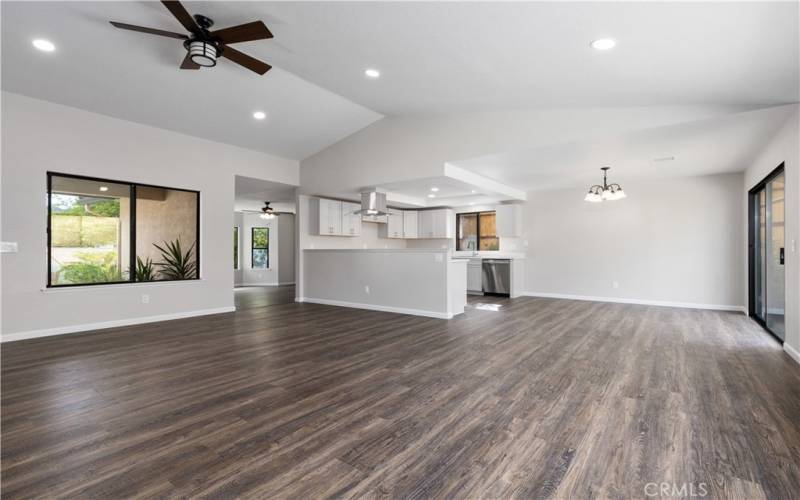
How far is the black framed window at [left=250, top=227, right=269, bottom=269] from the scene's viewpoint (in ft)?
38.0

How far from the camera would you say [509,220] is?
27.5 feet

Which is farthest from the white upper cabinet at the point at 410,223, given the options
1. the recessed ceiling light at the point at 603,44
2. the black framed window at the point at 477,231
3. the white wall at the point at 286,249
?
the recessed ceiling light at the point at 603,44

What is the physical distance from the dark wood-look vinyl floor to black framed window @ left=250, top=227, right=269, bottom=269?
7341mm

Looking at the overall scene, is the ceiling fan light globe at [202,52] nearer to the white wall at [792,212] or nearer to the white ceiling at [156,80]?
the white ceiling at [156,80]

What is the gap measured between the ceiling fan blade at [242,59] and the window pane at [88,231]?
3241 mm

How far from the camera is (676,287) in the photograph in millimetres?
6664

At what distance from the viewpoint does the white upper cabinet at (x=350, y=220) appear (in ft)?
27.1

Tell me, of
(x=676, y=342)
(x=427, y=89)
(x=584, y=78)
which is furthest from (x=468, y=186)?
(x=676, y=342)

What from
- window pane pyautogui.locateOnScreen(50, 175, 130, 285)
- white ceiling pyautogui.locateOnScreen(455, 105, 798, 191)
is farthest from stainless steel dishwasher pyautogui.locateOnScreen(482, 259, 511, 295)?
window pane pyautogui.locateOnScreen(50, 175, 130, 285)

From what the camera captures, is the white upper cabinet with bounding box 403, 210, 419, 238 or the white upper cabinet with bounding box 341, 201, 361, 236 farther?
the white upper cabinet with bounding box 403, 210, 419, 238

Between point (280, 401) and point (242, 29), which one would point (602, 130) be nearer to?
point (242, 29)

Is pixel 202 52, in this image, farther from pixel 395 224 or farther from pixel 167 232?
pixel 395 224

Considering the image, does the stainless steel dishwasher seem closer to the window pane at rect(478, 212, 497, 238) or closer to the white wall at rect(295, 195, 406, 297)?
the window pane at rect(478, 212, 497, 238)

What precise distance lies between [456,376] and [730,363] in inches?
100
